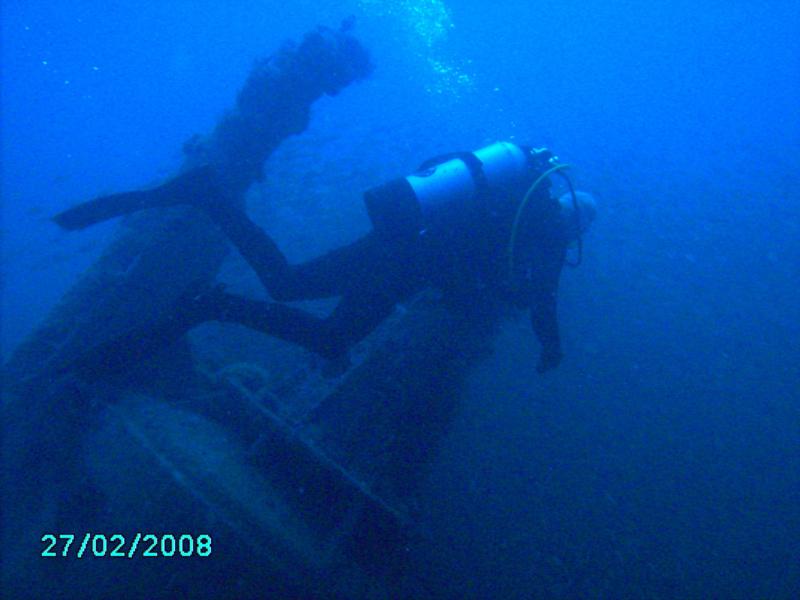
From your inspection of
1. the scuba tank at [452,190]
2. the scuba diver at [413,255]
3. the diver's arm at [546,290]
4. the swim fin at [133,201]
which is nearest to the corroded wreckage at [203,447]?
the scuba diver at [413,255]

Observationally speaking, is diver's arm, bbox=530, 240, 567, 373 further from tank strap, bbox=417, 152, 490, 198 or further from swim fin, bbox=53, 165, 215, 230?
swim fin, bbox=53, 165, 215, 230

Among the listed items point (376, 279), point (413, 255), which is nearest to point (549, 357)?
point (413, 255)

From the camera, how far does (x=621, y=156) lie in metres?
19.0

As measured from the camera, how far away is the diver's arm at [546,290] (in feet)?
11.1

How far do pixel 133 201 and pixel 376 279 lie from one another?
2.34m

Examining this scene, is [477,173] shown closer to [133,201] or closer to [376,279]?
[376,279]

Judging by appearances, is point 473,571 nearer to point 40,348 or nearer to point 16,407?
point 16,407

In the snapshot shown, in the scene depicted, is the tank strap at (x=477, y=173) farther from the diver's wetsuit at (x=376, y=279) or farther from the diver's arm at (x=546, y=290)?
the diver's arm at (x=546, y=290)

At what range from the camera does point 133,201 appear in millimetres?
3877

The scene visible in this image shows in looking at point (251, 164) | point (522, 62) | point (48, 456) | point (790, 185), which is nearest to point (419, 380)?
point (48, 456)

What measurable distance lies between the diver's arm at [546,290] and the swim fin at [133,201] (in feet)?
9.58

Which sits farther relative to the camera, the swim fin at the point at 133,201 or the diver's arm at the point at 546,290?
the swim fin at the point at 133,201

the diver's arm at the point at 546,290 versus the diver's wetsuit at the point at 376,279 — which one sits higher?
the diver's wetsuit at the point at 376,279

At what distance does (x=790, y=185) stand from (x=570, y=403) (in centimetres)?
1531
